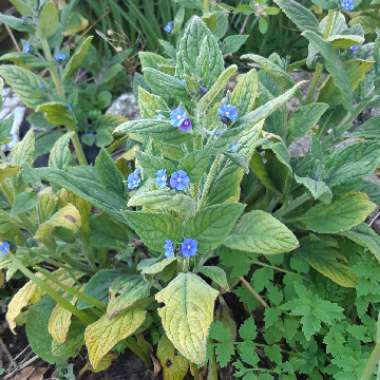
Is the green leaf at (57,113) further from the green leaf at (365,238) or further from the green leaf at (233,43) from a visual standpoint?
the green leaf at (365,238)

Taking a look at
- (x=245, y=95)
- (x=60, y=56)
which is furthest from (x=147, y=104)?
(x=60, y=56)

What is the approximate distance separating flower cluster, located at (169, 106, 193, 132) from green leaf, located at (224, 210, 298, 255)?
46 cm

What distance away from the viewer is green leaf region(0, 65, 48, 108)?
7.66ft

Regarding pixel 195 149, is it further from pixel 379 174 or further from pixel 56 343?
pixel 379 174

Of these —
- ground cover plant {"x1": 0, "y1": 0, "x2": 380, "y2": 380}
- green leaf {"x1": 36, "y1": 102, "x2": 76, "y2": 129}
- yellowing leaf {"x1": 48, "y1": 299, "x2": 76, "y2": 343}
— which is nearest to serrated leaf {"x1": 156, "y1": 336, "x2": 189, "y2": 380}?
ground cover plant {"x1": 0, "y1": 0, "x2": 380, "y2": 380}

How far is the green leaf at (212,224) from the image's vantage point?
5.03 feet

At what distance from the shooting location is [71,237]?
1.96 m

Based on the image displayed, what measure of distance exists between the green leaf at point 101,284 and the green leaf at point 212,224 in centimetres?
40

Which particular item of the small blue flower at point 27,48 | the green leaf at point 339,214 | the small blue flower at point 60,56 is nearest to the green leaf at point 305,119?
the green leaf at point 339,214

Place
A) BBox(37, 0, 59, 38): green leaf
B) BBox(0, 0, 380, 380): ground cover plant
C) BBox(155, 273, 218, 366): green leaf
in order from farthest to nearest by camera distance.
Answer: BBox(37, 0, 59, 38): green leaf → BBox(0, 0, 380, 380): ground cover plant → BBox(155, 273, 218, 366): green leaf

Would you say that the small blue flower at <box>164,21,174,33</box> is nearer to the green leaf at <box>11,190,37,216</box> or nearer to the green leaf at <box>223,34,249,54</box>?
the green leaf at <box>223,34,249,54</box>

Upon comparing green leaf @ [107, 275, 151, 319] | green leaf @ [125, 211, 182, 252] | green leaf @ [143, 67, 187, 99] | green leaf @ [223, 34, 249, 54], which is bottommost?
green leaf @ [107, 275, 151, 319]

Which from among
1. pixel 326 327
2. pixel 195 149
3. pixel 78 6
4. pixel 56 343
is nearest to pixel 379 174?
pixel 326 327

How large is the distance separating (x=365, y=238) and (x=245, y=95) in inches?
27.1
